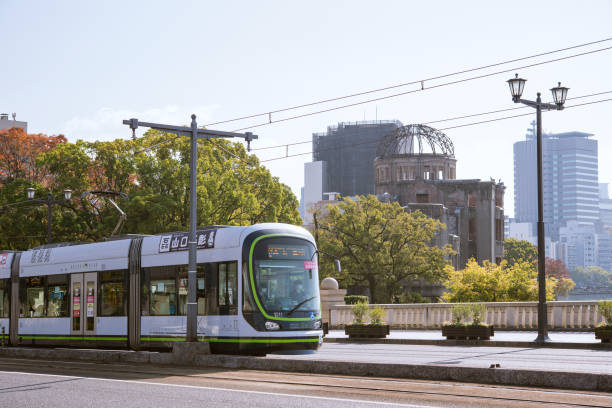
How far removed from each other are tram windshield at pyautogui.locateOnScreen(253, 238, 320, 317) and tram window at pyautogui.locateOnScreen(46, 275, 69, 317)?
892 centimetres

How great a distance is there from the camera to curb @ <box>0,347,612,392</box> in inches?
532

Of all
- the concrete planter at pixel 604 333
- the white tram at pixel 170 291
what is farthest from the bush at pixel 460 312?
the white tram at pixel 170 291

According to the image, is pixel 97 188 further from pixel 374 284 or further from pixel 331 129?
pixel 331 129

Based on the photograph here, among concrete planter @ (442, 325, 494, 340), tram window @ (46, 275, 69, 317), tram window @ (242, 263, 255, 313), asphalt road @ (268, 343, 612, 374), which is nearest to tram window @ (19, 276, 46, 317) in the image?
tram window @ (46, 275, 69, 317)

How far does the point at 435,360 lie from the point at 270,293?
4451 millimetres

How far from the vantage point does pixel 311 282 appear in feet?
72.7

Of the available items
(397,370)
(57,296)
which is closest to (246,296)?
(397,370)

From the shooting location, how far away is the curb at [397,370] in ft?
44.4

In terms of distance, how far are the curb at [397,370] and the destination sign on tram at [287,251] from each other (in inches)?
124

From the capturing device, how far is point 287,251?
72.0 feet

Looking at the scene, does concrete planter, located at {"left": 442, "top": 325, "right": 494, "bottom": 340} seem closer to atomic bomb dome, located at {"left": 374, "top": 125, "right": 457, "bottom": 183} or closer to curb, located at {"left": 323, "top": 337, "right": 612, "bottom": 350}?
curb, located at {"left": 323, "top": 337, "right": 612, "bottom": 350}

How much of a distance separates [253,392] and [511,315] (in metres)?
21.5

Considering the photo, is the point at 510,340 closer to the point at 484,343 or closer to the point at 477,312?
the point at 484,343

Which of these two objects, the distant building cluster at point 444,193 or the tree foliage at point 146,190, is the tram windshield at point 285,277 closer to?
the tree foliage at point 146,190
